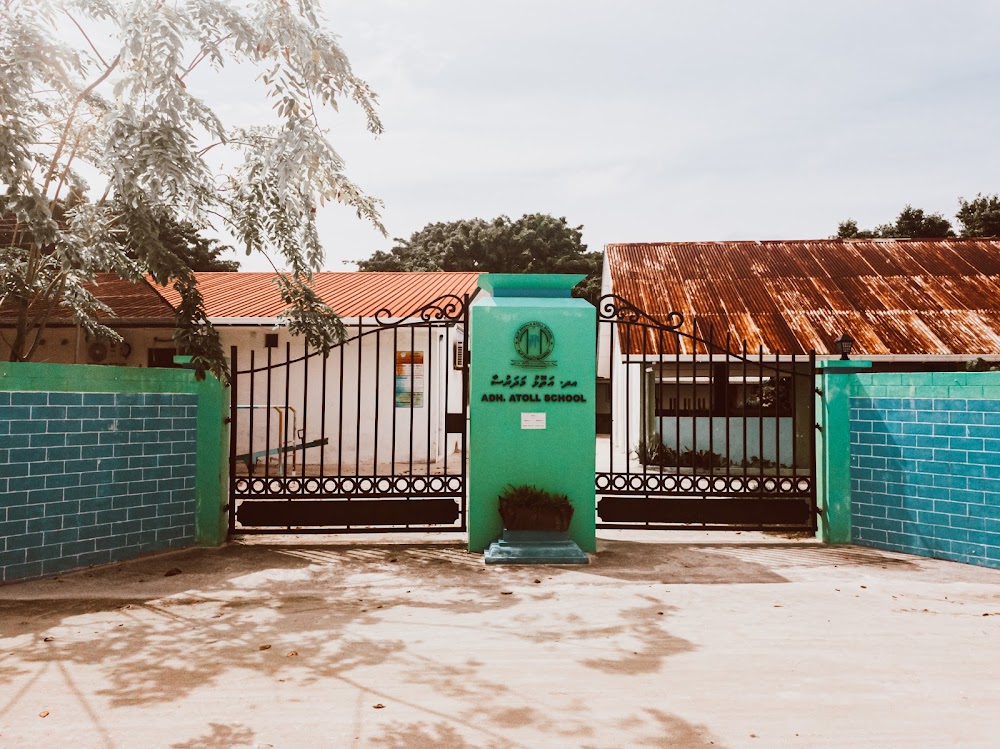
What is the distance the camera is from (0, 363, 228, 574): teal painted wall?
547cm

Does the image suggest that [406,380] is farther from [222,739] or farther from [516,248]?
[516,248]

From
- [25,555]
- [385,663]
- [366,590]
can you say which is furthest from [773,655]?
[25,555]

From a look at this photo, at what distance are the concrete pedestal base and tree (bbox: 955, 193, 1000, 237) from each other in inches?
1066

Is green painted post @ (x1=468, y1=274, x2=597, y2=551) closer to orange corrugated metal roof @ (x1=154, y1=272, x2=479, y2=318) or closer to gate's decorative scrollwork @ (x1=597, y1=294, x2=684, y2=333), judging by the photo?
gate's decorative scrollwork @ (x1=597, y1=294, x2=684, y2=333)

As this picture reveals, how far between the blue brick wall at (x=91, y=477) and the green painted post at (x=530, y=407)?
267 cm

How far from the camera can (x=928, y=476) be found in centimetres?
638

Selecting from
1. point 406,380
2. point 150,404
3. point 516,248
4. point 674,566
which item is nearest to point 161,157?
point 150,404

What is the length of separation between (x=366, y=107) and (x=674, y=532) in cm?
534

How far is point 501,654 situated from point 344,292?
43.5 feet

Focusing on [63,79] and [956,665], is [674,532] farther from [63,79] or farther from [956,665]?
[63,79]

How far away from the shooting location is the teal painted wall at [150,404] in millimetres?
5473

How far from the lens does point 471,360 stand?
6.62 metres

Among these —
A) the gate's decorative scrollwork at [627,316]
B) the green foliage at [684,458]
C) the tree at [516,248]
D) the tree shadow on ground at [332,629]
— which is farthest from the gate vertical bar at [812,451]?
the tree at [516,248]

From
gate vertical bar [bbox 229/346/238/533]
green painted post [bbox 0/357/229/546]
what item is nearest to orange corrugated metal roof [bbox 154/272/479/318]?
gate vertical bar [bbox 229/346/238/533]
